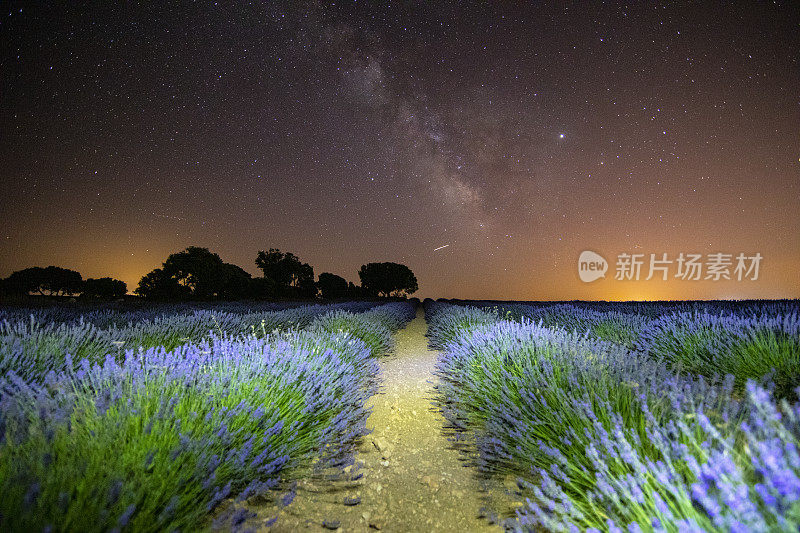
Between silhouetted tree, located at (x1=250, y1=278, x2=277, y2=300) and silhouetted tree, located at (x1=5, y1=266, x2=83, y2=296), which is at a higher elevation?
silhouetted tree, located at (x1=250, y1=278, x2=277, y2=300)

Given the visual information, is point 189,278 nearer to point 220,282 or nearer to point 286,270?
point 220,282

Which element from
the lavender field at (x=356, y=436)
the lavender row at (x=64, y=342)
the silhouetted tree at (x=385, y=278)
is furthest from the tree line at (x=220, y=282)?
the lavender field at (x=356, y=436)

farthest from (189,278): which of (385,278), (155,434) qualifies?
(155,434)

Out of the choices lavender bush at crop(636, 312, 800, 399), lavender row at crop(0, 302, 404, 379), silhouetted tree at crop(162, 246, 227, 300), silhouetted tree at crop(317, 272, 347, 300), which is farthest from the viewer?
silhouetted tree at crop(317, 272, 347, 300)

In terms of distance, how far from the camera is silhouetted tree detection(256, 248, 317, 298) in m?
51.8

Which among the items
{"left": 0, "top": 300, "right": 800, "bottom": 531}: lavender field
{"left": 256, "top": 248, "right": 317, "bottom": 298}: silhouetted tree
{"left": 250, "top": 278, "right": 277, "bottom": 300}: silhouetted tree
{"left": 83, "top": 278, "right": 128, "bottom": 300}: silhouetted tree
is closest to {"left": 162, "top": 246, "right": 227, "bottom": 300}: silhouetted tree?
{"left": 250, "top": 278, "right": 277, "bottom": 300}: silhouetted tree

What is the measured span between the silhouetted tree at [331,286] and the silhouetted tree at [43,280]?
36.8 metres

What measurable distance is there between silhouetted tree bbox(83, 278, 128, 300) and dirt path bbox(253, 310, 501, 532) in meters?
61.7

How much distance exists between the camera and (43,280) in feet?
147

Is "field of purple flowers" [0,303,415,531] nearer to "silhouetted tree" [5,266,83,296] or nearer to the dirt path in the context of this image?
the dirt path

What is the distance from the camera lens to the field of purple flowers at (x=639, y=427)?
90 centimetres

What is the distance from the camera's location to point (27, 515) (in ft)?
2.65

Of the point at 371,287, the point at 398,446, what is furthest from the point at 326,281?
the point at 398,446

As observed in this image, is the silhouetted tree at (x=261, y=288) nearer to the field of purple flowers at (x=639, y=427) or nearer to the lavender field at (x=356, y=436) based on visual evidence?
the lavender field at (x=356, y=436)
